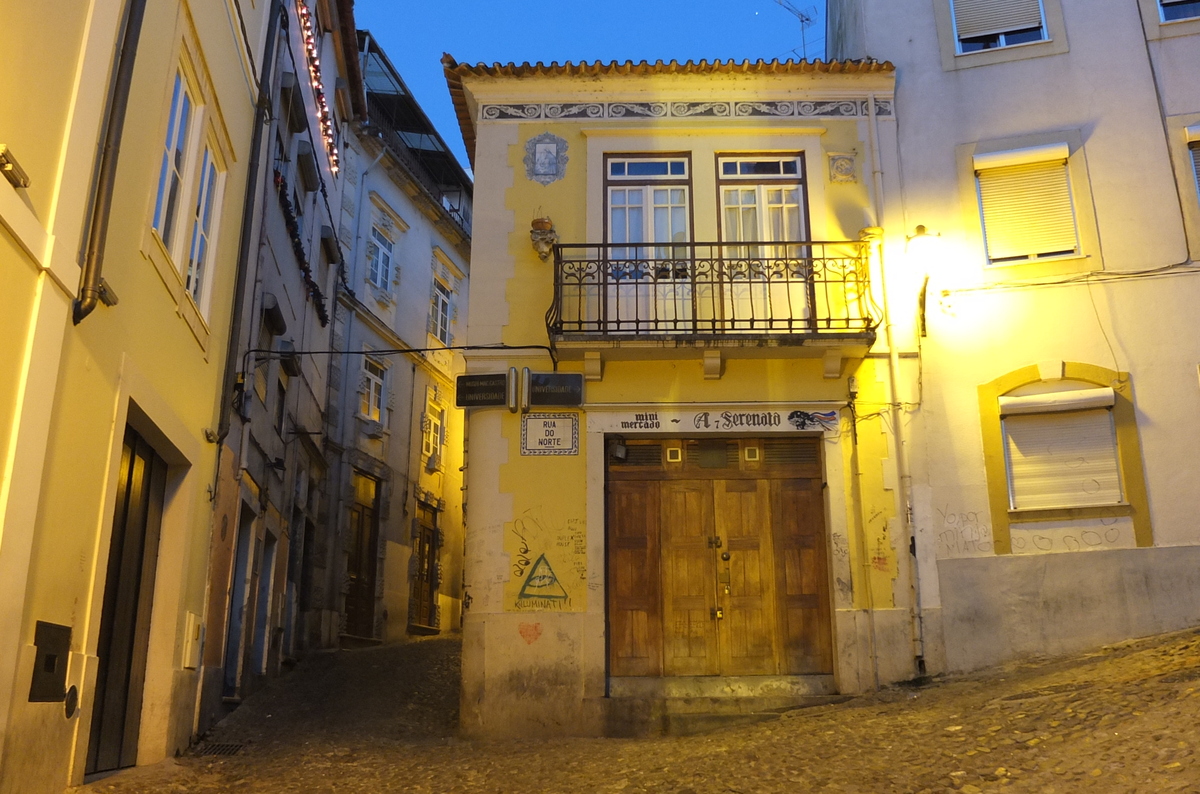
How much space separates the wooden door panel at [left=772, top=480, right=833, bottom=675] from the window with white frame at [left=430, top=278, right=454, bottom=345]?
14.1 meters

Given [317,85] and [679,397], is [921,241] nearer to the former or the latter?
[679,397]

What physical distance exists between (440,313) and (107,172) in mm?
18239

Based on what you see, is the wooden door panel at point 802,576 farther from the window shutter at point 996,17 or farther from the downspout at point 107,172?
the downspout at point 107,172

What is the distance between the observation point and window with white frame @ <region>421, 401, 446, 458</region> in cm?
2247

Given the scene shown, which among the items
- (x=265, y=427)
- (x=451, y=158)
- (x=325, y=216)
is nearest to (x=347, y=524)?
(x=325, y=216)

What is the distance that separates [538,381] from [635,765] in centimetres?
418

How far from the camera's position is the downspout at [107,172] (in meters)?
5.78

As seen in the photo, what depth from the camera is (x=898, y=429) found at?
10.4 meters

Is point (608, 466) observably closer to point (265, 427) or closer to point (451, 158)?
point (265, 427)

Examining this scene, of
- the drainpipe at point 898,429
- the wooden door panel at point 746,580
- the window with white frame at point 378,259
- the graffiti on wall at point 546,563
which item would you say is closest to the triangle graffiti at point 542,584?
the graffiti on wall at point 546,563

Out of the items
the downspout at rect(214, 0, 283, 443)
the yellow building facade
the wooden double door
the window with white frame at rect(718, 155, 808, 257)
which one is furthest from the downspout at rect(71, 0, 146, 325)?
the window with white frame at rect(718, 155, 808, 257)

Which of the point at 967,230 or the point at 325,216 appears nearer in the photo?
the point at 967,230

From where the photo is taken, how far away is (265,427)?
1241 centimetres

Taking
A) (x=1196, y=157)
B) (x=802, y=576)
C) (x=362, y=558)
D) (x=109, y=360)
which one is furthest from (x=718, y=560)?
(x=362, y=558)
